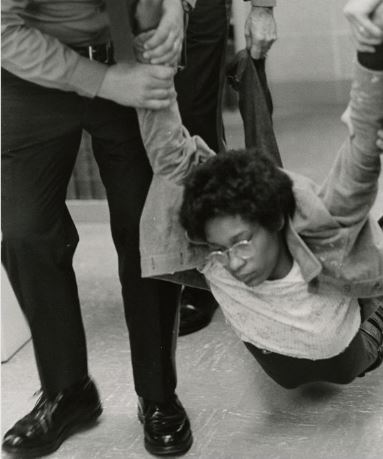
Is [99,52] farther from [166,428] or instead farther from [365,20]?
[166,428]

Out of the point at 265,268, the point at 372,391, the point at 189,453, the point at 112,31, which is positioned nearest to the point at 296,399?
the point at 372,391

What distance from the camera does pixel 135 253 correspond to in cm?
198

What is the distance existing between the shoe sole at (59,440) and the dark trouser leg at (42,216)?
0.13 m

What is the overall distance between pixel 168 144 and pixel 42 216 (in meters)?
0.30

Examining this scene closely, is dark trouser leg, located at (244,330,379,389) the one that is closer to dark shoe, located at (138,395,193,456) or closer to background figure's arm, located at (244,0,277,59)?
dark shoe, located at (138,395,193,456)

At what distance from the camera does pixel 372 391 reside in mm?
2174

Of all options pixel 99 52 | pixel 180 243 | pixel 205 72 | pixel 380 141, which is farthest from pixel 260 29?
pixel 380 141

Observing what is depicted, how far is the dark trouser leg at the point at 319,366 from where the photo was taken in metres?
2.00

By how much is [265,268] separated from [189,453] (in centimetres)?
45

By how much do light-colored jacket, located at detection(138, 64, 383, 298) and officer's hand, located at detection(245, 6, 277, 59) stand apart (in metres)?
0.35

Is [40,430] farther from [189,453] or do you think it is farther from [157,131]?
[157,131]

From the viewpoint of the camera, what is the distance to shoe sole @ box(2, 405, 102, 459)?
202cm

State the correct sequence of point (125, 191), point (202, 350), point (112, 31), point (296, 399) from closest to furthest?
A: point (112, 31) < point (125, 191) < point (296, 399) < point (202, 350)

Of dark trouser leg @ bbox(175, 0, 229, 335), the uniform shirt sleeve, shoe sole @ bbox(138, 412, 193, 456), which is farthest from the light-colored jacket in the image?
dark trouser leg @ bbox(175, 0, 229, 335)
